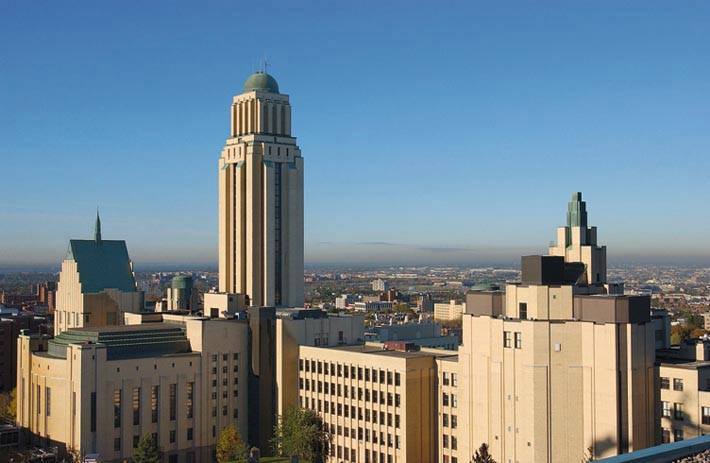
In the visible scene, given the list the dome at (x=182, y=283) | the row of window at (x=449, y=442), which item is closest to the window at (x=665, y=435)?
the row of window at (x=449, y=442)

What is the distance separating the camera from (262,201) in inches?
4764

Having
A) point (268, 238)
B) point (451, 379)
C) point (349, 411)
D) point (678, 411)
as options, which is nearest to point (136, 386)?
point (349, 411)

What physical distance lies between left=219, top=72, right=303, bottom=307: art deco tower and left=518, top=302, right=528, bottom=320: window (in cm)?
5805

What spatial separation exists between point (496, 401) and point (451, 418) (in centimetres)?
1031

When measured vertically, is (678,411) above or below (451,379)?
below

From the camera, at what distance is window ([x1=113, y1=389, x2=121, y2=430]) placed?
84125mm

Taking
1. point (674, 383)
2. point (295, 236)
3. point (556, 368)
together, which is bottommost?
point (674, 383)

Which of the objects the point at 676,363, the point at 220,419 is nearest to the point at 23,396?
the point at 220,419

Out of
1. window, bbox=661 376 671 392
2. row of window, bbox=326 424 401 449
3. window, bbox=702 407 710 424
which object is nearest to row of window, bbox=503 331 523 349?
window, bbox=661 376 671 392

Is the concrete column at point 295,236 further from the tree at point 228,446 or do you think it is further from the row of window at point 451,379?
the row of window at point 451,379

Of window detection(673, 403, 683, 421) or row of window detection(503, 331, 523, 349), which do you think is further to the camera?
row of window detection(503, 331, 523, 349)

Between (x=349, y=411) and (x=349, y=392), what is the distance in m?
1.91

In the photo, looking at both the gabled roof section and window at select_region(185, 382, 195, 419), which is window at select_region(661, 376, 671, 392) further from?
the gabled roof section

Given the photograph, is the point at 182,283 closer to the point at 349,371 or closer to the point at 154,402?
the point at 154,402
